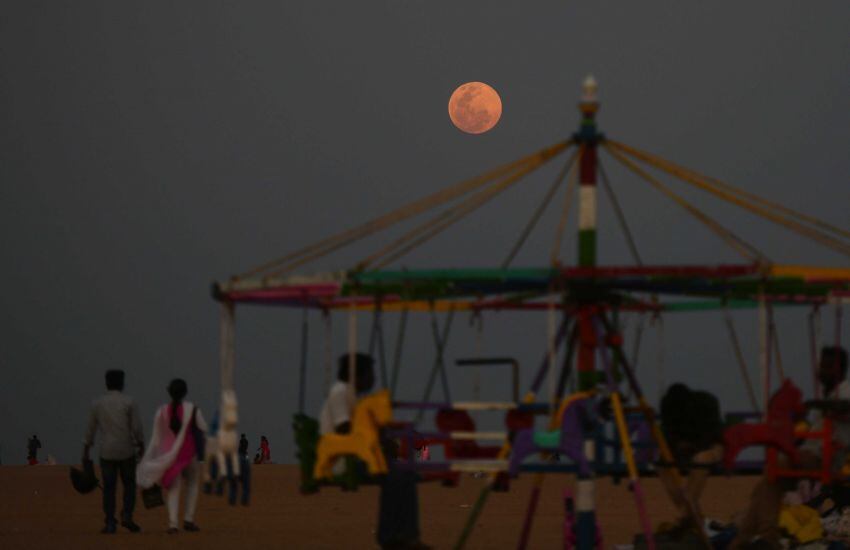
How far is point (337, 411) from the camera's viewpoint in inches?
650

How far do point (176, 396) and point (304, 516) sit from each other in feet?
28.4

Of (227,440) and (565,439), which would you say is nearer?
(565,439)

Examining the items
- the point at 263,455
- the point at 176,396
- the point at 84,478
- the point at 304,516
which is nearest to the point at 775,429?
the point at 176,396

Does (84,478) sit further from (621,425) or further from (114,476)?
(621,425)

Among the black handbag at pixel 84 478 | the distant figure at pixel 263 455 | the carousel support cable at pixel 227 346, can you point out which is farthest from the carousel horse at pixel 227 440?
the distant figure at pixel 263 455

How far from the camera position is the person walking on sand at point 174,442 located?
73.6 ft

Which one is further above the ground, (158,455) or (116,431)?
(116,431)

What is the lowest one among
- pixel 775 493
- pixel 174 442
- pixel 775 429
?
pixel 775 493

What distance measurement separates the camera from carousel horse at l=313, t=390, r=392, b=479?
52.0ft

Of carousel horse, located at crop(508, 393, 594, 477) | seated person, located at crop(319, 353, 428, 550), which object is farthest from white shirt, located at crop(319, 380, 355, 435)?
carousel horse, located at crop(508, 393, 594, 477)

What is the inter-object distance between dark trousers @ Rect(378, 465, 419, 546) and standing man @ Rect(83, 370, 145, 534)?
21.1 ft

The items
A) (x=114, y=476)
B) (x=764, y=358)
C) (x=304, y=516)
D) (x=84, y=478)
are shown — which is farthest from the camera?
(x=304, y=516)

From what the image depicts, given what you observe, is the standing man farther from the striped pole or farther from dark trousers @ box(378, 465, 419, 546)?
the striped pole

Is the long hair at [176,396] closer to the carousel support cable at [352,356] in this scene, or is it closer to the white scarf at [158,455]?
the white scarf at [158,455]
